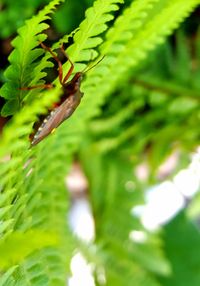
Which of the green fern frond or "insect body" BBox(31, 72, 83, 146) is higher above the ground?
the green fern frond

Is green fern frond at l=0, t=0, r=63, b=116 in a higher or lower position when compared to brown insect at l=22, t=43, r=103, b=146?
higher

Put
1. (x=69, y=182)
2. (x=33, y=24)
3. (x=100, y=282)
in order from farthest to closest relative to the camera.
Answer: (x=69, y=182)
(x=100, y=282)
(x=33, y=24)

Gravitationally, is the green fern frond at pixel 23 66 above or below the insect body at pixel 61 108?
above

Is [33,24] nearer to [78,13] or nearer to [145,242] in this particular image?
[78,13]

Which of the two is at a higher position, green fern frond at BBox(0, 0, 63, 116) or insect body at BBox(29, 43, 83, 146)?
green fern frond at BBox(0, 0, 63, 116)

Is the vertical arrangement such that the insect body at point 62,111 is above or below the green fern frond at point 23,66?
below

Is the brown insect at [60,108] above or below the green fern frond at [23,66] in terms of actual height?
below

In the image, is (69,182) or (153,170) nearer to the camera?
(153,170)

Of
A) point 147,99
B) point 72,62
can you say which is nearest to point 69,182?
point 147,99
